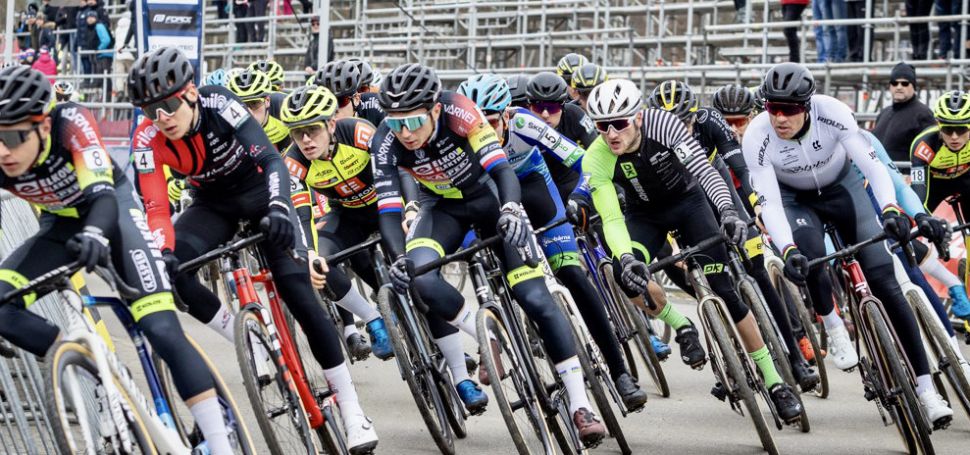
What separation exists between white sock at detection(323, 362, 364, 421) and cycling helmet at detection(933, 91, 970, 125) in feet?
17.5

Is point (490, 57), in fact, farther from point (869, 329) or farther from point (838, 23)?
point (869, 329)

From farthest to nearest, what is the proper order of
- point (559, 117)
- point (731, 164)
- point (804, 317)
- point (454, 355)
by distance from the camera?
1. point (731, 164)
2. point (559, 117)
3. point (804, 317)
4. point (454, 355)

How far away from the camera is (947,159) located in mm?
10172

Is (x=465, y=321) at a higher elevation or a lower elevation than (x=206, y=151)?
lower

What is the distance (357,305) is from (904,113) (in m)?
6.10

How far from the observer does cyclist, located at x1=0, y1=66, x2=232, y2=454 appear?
5.53 meters

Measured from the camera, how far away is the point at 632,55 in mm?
19859

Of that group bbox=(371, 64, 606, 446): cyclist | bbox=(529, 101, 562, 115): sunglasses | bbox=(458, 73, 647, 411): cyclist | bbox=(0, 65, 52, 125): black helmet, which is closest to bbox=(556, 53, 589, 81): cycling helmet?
bbox=(529, 101, 562, 115): sunglasses

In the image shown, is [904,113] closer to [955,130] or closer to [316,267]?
[955,130]

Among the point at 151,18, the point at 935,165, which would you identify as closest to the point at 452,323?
the point at 935,165

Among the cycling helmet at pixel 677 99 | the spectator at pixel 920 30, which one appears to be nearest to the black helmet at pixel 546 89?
the cycling helmet at pixel 677 99

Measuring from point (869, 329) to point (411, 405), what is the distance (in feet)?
10.9

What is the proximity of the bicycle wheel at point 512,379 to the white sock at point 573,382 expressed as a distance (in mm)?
185

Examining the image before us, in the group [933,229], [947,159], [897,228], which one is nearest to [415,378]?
[897,228]
